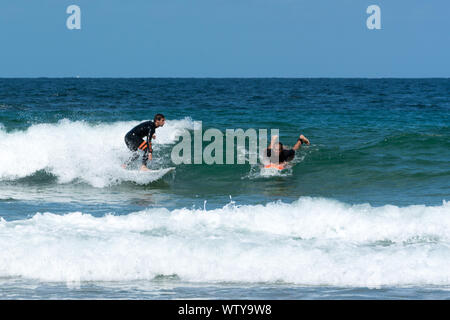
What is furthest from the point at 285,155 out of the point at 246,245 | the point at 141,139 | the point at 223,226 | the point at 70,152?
the point at 246,245

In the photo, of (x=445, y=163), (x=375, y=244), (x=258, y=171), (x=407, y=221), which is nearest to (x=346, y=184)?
(x=258, y=171)

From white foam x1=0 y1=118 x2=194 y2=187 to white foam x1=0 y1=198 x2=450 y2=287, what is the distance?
15.8ft

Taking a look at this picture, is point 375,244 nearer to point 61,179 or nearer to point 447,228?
point 447,228

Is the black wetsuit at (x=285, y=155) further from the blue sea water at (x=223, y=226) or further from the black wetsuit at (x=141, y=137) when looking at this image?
the black wetsuit at (x=141, y=137)

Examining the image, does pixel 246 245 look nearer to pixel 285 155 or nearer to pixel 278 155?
pixel 278 155

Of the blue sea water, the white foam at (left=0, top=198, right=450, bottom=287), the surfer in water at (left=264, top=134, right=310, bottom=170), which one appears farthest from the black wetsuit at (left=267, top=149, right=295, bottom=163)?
the white foam at (left=0, top=198, right=450, bottom=287)

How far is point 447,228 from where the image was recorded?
26.3ft

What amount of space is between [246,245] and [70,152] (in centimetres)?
877

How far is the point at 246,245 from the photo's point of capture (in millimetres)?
7180

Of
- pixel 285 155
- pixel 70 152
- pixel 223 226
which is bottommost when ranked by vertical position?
pixel 223 226

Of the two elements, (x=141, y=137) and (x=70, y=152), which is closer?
(x=141, y=137)

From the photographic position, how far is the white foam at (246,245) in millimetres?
6453

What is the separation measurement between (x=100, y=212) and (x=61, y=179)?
4.11m

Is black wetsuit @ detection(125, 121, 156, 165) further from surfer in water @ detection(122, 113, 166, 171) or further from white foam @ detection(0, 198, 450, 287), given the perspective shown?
white foam @ detection(0, 198, 450, 287)
